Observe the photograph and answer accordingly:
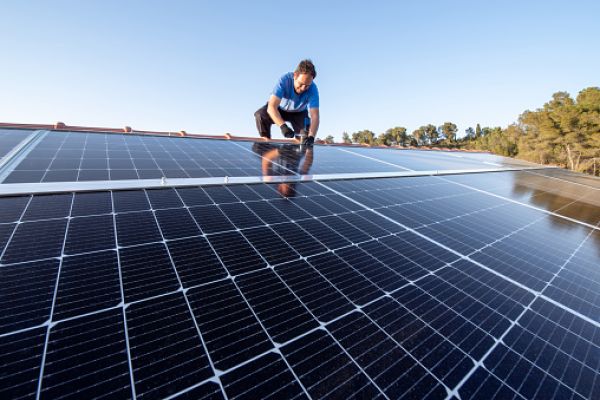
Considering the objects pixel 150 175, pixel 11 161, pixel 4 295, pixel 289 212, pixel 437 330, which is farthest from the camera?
pixel 150 175

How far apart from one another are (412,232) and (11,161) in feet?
26.1

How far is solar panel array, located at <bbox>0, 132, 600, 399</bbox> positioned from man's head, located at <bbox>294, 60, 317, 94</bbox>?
7.38 m

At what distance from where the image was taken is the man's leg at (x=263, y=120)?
13.6 meters

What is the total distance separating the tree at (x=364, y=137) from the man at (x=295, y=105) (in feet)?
264

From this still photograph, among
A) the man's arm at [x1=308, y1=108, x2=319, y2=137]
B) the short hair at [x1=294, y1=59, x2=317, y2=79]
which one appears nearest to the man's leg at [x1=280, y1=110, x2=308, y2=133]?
the man's arm at [x1=308, y1=108, x2=319, y2=137]

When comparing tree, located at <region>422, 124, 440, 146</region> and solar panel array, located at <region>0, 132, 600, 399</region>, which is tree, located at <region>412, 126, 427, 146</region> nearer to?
tree, located at <region>422, 124, 440, 146</region>

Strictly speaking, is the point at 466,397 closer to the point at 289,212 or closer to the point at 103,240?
the point at 289,212

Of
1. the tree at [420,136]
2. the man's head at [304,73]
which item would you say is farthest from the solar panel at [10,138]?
the tree at [420,136]

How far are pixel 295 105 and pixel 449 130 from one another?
83.4 meters

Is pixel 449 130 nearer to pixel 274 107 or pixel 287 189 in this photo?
pixel 274 107

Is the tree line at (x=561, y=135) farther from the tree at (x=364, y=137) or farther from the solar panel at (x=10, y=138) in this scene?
the tree at (x=364, y=137)

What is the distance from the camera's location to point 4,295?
84.6 inches

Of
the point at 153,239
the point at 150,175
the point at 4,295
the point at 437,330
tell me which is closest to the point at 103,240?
the point at 153,239

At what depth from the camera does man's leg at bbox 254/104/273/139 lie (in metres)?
13.6
